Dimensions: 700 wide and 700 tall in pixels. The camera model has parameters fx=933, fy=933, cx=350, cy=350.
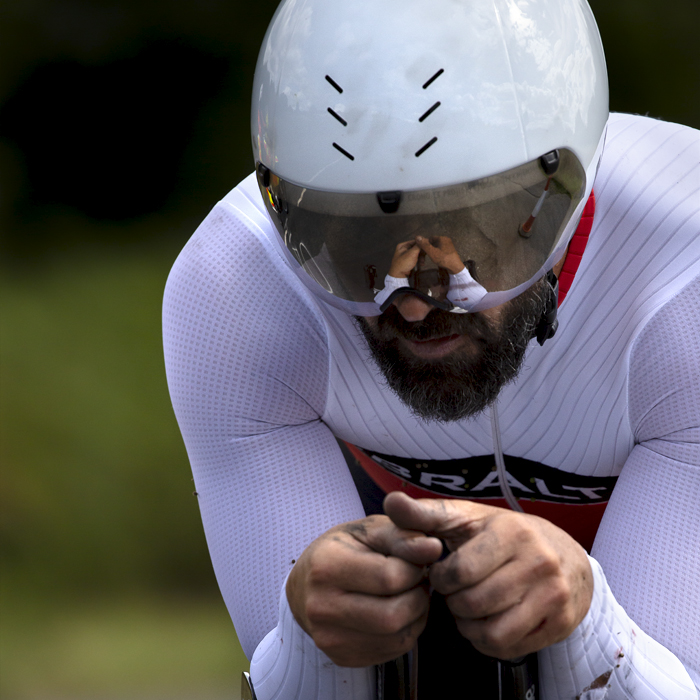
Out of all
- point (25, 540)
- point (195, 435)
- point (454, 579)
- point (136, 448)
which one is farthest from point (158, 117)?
point (454, 579)

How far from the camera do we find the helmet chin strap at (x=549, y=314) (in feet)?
2.95

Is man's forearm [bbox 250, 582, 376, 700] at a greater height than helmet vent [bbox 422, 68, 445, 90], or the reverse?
helmet vent [bbox 422, 68, 445, 90]

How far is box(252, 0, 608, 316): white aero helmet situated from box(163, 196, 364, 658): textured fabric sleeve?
0.54 feet

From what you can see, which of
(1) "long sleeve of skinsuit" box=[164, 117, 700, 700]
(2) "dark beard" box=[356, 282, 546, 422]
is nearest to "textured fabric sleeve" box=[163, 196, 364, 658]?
(1) "long sleeve of skinsuit" box=[164, 117, 700, 700]

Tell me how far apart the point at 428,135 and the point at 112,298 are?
2392 mm

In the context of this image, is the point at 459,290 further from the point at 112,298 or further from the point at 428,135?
the point at 112,298

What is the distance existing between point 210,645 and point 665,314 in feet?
6.37

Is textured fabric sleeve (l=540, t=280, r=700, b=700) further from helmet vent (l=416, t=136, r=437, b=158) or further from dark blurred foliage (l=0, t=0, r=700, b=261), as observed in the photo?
dark blurred foliage (l=0, t=0, r=700, b=261)

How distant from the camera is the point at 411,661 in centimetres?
73

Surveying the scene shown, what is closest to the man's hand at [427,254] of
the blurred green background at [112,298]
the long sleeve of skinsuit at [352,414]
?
the long sleeve of skinsuit at [352,414]

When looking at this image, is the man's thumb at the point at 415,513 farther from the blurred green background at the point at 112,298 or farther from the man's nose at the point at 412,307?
the blurred green background at the point at 112,298

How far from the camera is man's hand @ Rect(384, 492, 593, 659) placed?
64cm

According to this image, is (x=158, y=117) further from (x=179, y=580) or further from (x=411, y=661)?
(x=411, y=661)

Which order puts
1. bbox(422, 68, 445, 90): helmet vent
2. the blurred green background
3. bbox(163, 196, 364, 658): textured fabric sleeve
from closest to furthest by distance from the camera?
bbox(422, 68, 445, 90): helmet vent
bbox(163, 196, 364, 658): textured fabric sleeve
the blurred green background
